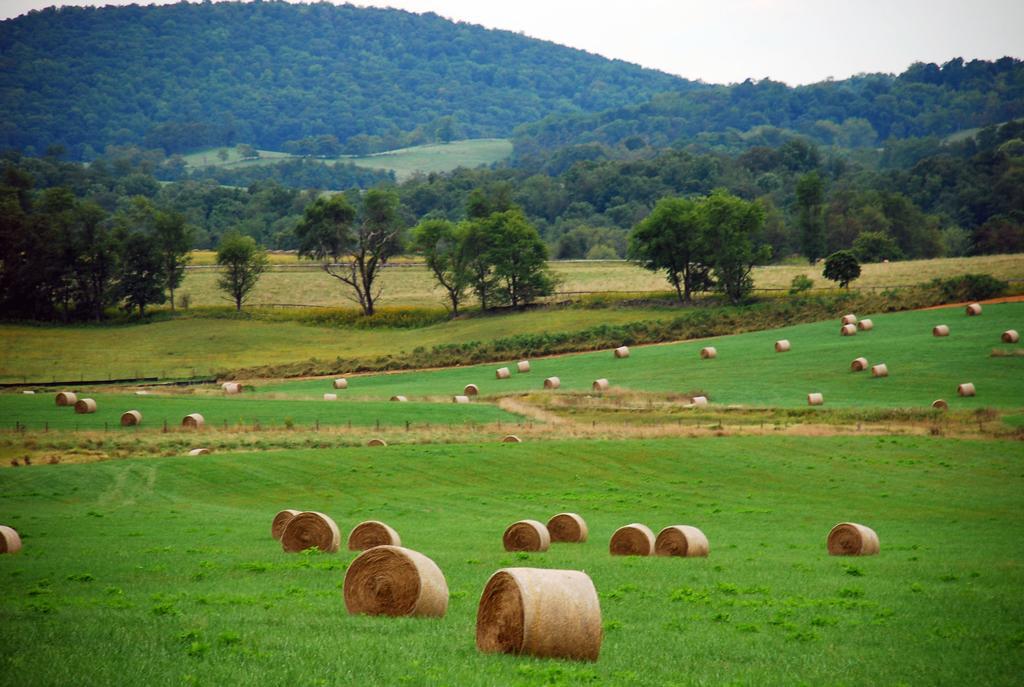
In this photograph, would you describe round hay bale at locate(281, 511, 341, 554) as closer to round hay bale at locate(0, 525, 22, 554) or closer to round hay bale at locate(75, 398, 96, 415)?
round hay bale at locate(0, 525, 22, 554)

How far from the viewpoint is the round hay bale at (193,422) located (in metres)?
52.7

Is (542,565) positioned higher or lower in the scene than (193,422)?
higher

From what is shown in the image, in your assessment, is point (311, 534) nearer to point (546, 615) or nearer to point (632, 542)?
point (632, 542)

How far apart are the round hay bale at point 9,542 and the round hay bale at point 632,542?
12595 mm

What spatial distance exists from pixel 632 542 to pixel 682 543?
3.47 feet

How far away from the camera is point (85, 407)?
57562 millimetres

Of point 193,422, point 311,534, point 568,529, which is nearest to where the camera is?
point 311,534

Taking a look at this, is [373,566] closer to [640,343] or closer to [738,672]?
[738,672]

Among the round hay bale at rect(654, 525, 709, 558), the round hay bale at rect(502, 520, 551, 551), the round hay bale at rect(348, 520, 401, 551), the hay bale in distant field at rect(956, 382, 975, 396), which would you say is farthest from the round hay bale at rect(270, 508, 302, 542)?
the hay bale in distant field at rect(956, 382, 975, 396)

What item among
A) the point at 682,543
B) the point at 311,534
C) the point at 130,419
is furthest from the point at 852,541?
the point at 130,419

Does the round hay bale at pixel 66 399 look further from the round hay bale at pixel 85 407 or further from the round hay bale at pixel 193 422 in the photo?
the round hay bale at pixel 193 422

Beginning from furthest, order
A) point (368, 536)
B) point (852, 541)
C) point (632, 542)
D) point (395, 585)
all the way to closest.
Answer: point (852, 541) < point (632, 542) < point (368, 536) < point (395, 585)

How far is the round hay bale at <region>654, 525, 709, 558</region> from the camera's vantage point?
24328 mm

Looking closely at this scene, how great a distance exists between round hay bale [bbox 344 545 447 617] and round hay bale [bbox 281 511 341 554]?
26.0 feet
